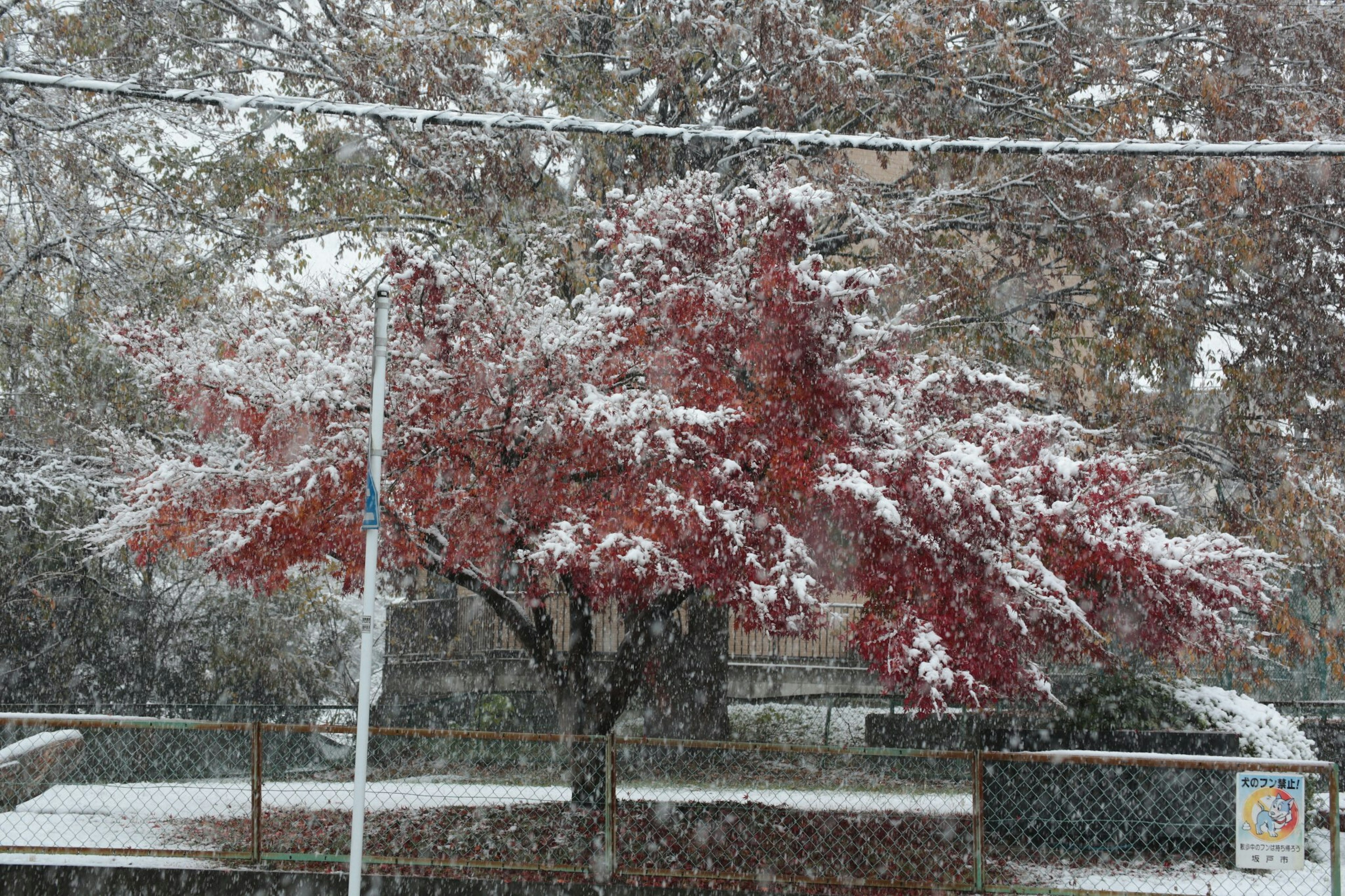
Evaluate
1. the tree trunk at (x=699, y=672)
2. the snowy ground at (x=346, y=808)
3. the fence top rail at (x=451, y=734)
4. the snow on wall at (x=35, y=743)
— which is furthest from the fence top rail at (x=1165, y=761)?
the snow on wall at (x=35, y=743)

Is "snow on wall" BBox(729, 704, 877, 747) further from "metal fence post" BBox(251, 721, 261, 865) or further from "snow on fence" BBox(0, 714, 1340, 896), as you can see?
"metal fence post" BBox(251, 721, 261, 865)

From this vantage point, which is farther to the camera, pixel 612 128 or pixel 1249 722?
pixel 1249 722

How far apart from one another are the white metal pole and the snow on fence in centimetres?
99

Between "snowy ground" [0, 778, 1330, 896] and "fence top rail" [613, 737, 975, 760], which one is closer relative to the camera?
"fence top rail" [613, 737, 975, 760]

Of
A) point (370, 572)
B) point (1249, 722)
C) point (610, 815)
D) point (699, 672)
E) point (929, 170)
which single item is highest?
point (929, 170)

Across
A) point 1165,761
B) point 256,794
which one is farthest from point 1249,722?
point 256,794

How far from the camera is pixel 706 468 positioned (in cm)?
826

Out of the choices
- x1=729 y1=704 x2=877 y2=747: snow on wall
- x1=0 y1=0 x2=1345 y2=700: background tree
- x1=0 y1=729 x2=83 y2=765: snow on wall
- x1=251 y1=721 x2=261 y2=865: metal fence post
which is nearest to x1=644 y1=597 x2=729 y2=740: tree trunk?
x1=729 y1=704 x2=877 y2=747: snow on wall

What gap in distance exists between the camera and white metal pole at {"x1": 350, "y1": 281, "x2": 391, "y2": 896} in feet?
21.8

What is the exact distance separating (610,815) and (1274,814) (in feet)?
13.9

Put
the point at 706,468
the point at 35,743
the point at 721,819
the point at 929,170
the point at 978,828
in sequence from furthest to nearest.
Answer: the point at 929,170, the point at 35,743, the point at 721,819, the point at 706,468, the point at 978,828

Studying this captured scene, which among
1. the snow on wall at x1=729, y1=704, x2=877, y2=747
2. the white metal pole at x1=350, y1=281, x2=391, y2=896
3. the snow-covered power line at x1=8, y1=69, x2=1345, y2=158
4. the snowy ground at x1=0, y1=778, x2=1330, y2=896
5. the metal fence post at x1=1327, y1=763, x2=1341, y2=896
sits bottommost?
the snow on wall at x1=729, y1=704, x2=877, y2=747

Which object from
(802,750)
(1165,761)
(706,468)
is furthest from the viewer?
(706,468)

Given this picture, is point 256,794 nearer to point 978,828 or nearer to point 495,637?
point 978,828
